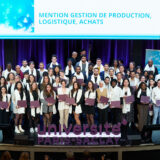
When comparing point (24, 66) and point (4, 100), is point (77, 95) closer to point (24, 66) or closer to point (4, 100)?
point (4, 100)

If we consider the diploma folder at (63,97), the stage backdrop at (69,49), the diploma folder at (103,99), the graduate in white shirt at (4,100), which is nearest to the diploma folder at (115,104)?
the diploma folder at (103,99)

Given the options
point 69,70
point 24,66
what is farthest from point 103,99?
point 24,66

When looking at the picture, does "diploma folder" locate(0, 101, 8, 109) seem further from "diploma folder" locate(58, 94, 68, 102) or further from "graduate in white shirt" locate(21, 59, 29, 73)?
"graduate in white shirt" locate(21, 59, 29, 73)

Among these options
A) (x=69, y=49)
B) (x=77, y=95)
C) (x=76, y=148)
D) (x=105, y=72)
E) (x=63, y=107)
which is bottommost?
(x=76, y=148)

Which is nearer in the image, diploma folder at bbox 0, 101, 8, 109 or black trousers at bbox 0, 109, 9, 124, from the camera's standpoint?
diploma folder at bbox 0, 101, 8, 109

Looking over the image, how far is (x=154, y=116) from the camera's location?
923 centimetres

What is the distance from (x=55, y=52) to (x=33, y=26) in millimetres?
2012

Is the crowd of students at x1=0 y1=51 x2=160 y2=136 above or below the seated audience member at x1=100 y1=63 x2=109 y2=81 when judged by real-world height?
below

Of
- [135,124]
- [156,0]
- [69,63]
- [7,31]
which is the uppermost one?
[156,0]

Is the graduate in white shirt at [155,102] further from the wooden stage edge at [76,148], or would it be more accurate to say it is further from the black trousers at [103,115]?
the wooden stage edge at [76,148]

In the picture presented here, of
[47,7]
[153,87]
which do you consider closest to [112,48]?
[47,7]

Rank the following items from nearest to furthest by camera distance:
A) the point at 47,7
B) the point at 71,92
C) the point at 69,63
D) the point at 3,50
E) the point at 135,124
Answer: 1. the point at 71,92
2. the point at 135,124
3. the point at 69,63
4. the point at 47,7
5. the point at 3,50

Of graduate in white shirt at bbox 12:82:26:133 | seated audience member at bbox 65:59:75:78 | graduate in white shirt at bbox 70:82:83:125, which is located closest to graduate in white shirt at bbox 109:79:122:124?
graduate in white shirt at bbox 70:82:83:125

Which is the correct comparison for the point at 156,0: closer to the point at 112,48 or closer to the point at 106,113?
the point at 112,48
